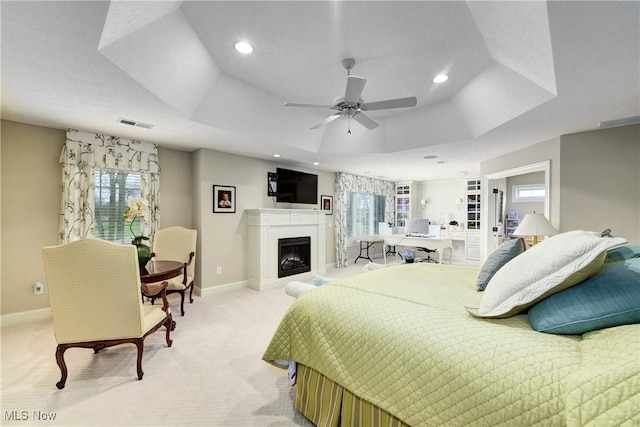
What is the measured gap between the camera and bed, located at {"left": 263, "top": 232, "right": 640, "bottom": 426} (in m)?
0.80

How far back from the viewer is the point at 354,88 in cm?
236

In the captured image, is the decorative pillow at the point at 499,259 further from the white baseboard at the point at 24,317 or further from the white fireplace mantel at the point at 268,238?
the white baseboard at the point at 24,317

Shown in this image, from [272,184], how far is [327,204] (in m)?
1.71

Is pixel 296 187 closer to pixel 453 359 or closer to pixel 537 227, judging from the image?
pixel 537 227

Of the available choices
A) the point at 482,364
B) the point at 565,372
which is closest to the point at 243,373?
the point at 482,364

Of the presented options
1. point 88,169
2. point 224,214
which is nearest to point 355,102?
point 224,214

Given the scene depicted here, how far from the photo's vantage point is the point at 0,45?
175 centimetres

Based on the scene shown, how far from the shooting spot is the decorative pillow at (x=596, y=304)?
37.9 inches

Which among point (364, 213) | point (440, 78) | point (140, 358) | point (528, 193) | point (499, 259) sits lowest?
point (140, 358)

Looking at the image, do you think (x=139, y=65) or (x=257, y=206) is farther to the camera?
(x=257, y=206)

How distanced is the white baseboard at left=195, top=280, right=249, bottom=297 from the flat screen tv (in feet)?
5.67

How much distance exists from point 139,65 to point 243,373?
2651mm

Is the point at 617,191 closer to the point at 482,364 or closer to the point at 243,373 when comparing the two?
the point at 482,364

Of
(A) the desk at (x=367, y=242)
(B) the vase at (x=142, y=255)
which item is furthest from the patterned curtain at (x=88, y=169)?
(A) the desk at (x=367, y=242)
